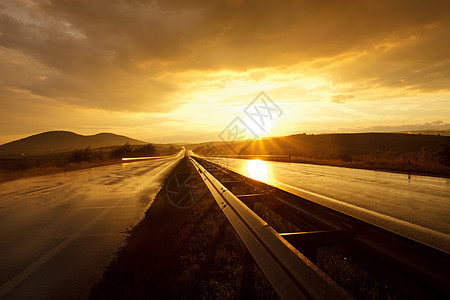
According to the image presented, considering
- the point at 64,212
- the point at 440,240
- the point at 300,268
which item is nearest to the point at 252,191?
the point at 440,240

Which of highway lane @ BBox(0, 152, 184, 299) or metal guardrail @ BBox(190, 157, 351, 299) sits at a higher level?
metal guardrail @ BBox(190, 157, 351, 299)

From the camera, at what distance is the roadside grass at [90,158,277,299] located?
2.74 metres

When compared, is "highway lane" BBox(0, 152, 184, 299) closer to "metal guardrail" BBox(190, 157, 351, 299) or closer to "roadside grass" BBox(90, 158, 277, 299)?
"roadside grass" BBox(90, 158, 277, 299)

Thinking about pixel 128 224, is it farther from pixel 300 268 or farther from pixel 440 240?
pixel 440 240

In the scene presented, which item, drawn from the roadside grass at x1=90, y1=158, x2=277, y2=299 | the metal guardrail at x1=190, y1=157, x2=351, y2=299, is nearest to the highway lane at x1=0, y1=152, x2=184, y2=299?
the roadside grass at x1=90, y1=158, x2=277, y2=299

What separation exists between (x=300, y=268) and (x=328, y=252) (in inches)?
79.9

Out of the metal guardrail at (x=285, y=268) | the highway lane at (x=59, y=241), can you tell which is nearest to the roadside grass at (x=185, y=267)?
A: the highway lane at (x=59, y=241)

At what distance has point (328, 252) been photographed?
3.40m

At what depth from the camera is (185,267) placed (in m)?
3.42

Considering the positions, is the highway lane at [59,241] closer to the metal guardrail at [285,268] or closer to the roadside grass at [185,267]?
the roadside grass at [185,267]

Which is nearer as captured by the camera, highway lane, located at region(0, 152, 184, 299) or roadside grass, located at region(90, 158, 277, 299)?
roadside grass, located at region(90, 158, 277, 299)

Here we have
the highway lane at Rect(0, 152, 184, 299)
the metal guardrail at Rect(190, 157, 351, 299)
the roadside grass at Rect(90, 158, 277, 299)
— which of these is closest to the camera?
the metal guardrail at Rect(190, 157, 351, 299)

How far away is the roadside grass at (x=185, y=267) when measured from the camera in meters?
2.74

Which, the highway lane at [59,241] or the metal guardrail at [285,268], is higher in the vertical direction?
the metal guardrail at [285,268]
